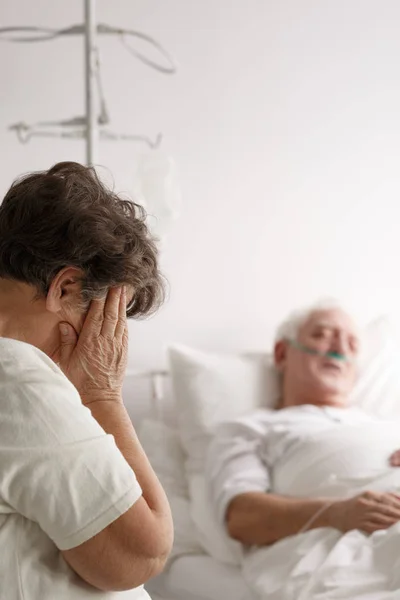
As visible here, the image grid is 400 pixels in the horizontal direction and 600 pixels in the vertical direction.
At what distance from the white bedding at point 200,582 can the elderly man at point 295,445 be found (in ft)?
0.37

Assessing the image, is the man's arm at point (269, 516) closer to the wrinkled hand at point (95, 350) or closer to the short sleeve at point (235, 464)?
the short sleeve at point (235, 464)

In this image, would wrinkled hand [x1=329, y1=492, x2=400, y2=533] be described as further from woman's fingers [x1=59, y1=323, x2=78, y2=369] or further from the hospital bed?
woman's fingers [x1=59, y1=323, x2=78, y2=369]

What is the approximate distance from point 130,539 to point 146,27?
247 centimetres

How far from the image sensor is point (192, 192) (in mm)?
3336

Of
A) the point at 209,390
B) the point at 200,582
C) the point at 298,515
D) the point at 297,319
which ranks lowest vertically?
the point at 200,582

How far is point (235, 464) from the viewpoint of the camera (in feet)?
8.64

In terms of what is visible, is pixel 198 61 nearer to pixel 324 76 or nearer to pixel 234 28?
pixel 234 28

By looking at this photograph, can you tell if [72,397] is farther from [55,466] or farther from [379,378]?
[379,378]

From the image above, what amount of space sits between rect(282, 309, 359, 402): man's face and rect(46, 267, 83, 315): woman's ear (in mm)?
1813

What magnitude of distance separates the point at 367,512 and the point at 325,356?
85cm

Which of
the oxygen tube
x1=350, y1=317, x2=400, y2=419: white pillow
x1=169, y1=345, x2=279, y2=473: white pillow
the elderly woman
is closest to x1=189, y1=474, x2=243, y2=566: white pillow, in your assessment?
x1=169, y1=345, x2=279, y2=473: white pillow

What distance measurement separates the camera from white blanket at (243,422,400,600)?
2043 mm

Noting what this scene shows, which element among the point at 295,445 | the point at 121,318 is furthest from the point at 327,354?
the point at 121,318

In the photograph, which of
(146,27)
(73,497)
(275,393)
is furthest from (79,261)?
(146,27)
